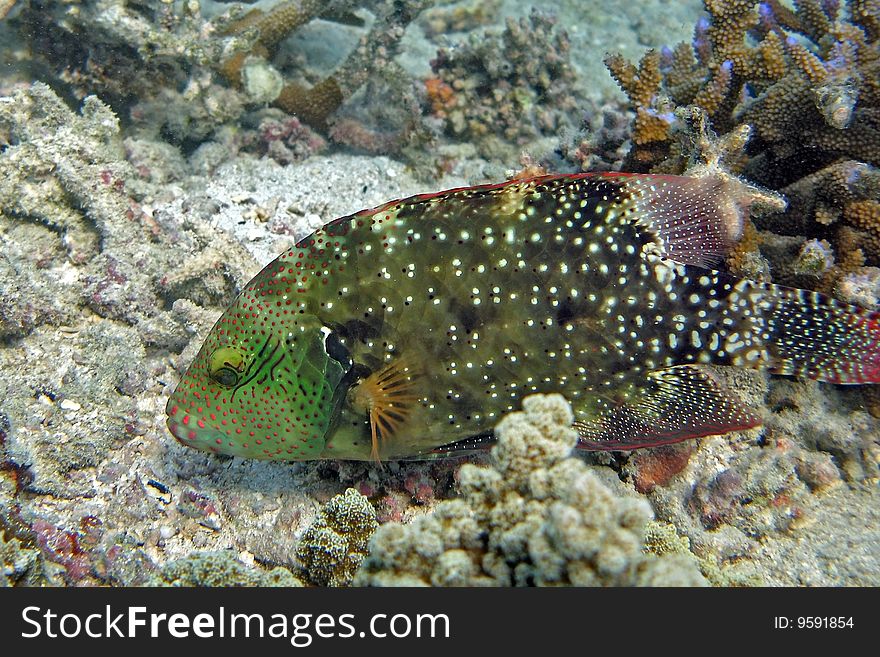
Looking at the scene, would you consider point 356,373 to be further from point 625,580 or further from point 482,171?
point 482,171

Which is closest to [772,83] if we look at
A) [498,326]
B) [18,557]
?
[498,326]

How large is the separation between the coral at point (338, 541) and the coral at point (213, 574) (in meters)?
0.21

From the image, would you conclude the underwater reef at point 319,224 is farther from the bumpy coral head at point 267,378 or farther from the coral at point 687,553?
the bumpy coral head at point 267,378

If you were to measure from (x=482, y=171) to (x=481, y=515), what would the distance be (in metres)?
4.61

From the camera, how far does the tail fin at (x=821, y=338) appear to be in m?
3.02

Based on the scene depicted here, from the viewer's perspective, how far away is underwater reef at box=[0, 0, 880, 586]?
2750 millimetres

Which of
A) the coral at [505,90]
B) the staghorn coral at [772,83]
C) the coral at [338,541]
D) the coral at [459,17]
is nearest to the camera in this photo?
the coral at [338,541]

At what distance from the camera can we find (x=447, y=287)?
2926 millimetres

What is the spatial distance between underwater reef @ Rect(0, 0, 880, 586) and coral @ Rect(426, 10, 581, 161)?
5 centimetres

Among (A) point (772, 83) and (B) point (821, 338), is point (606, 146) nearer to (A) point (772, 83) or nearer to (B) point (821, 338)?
(A) point (772, 83)

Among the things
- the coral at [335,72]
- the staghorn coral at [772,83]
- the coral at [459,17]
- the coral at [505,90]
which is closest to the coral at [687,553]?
the staghorn coral at [772,83]

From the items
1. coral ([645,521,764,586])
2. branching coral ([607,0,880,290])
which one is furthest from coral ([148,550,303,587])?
branching coral ([607,0,880,290])

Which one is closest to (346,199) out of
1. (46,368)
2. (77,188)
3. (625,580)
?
(77,188)

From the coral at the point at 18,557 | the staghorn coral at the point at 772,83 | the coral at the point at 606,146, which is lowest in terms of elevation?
the coral at the point at 18,557
